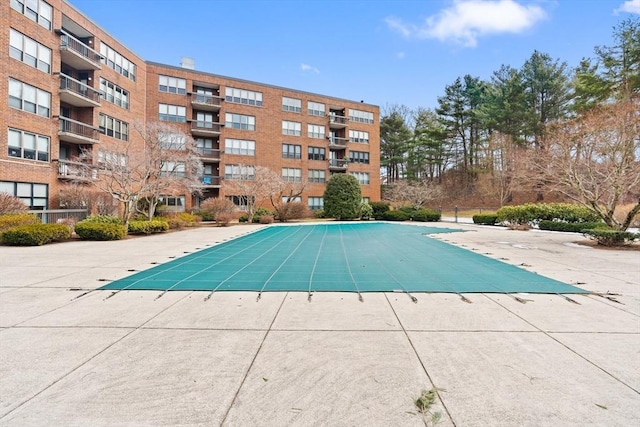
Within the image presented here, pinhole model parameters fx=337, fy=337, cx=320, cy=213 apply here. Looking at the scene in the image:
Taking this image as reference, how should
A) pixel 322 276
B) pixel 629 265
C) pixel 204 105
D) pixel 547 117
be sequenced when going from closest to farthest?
pixel 322 276, pixel 629 265, pixel 204 105, pixel 547 117

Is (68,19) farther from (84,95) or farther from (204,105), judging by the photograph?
(204,105)

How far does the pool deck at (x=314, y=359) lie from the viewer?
2.38 metres

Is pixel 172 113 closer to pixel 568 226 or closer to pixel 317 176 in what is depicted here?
pixel 317 176

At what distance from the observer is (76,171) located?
19938mm

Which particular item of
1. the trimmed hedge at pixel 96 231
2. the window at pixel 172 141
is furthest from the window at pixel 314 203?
the trimmed hedge at pixel 96 231

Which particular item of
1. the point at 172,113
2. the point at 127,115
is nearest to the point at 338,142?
the point at 172,113

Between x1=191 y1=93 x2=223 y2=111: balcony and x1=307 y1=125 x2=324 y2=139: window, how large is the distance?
10.4 meters

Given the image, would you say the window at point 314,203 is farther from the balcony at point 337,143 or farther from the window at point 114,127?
the window at point 114,127

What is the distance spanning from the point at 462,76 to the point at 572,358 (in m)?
50.2

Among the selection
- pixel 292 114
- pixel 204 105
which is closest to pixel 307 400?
pixel 204 105

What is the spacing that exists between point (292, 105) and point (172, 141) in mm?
19214

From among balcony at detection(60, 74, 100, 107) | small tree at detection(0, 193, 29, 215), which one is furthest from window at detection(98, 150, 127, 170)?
balcony at detection(60, 74, 100, 107)

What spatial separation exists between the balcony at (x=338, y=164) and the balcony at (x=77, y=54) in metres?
24.2

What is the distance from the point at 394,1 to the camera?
651 inches
